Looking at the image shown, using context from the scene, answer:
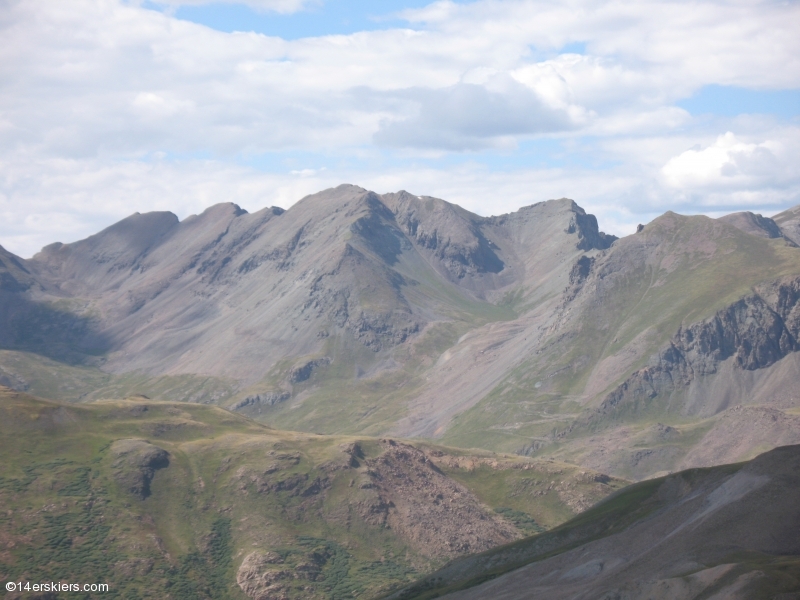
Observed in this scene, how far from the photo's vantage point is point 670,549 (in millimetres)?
129250

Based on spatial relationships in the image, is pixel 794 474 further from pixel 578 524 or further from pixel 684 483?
pixel 578 524

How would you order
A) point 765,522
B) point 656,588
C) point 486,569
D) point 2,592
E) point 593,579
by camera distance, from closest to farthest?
1. point 656,588
2. point 765,522
3. point 593,579
4. point 486,569
5. point 2,592

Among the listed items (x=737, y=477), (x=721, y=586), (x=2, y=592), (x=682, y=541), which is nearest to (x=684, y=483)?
(x=737, y=477)

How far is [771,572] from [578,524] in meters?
72.1

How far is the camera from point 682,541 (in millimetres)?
130000

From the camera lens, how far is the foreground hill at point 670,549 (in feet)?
357

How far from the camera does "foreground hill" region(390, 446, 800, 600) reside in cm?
10881

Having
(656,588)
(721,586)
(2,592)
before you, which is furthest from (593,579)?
(2,592)

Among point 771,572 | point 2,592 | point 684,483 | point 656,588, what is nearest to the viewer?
point 771,572

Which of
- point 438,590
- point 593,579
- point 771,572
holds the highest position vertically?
point 771,572

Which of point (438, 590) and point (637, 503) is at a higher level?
point (637, 503)

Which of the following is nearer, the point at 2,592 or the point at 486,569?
the point at 486,569

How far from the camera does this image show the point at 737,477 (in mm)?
143000

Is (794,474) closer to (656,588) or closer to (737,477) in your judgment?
(737,477)
